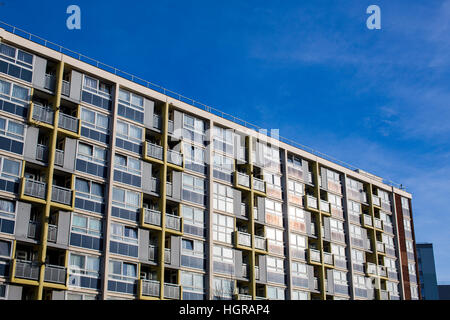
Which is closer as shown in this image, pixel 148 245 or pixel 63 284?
pixel 63 284

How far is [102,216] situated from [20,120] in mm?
8757

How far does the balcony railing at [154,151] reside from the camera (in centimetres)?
4762

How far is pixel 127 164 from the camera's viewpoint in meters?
46.0

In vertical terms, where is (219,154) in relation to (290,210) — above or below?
above

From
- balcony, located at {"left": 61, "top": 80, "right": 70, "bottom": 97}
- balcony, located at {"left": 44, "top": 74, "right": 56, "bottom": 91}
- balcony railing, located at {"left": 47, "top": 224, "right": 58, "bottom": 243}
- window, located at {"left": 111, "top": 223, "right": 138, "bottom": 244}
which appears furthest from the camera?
balcony, located at {"left": 61, "top": 80, "right": 70, "bottom": 97}

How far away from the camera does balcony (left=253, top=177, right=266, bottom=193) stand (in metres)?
55.4

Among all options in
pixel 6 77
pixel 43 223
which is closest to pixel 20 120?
pixel 6 77

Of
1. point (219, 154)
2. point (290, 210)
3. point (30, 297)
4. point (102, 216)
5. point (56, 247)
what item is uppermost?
point (219, 154)

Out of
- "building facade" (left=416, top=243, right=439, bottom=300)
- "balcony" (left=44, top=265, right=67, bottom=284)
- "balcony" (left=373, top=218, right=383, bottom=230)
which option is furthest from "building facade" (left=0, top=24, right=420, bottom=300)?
"building facade" (left=416, top=243, right=439, bottom=300)

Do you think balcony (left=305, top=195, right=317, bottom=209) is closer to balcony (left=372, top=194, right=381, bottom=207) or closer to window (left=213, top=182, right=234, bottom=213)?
window (left=213, top=182, right=234, bottom=213)

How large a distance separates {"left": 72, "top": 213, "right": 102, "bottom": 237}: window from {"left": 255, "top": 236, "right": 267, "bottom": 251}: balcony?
1595cm

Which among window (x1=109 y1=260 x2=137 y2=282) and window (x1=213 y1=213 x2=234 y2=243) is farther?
window (x1=213 y1=213 x2=234 y2=243)

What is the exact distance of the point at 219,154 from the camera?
53438 mm
